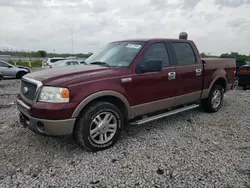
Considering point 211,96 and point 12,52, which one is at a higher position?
point 12,52

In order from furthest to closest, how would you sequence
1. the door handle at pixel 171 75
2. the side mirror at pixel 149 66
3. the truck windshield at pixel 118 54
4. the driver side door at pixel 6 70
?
the driver side door at pixel 6 70, the door handle at pixel 171 75, the truck windshield at pixel 118 54, the side mirror at pixel 149 66

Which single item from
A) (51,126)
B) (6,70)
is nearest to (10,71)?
(6,70)

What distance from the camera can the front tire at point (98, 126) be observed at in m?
2.88

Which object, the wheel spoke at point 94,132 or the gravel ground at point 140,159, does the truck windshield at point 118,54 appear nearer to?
the wheel spoke at point 94,132

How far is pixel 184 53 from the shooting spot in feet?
14.1

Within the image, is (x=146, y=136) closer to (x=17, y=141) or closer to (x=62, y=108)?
(x=62, y=108)

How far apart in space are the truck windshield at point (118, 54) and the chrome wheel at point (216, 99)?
8.68ft

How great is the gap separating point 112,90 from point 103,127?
0.61 metres

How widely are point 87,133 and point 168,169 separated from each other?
1.26m

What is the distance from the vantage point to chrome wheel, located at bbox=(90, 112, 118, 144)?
302cm

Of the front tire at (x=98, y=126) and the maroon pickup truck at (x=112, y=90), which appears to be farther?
the front tire at (x=98, y=126)

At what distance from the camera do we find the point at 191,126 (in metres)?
4.19

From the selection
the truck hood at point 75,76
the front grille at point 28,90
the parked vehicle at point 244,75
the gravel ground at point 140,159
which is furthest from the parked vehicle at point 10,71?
the parked vehicle at point 244,75

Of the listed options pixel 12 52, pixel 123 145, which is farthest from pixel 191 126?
Answer: pixel 12 52
